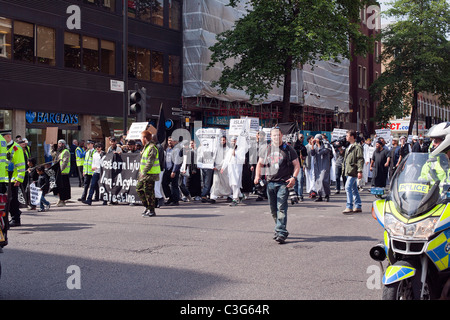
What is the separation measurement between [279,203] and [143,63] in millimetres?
24014

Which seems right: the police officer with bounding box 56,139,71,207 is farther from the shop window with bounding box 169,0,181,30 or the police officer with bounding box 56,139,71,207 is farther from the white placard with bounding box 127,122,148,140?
the shop window with bounding box 169,0,181,30

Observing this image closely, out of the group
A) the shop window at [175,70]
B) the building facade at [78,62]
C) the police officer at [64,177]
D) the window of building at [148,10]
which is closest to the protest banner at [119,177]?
the police officer at [64,177]

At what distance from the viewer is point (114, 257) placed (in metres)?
7.95

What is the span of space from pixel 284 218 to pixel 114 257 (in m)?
2.76

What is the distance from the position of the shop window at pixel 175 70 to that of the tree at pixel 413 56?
22551mm

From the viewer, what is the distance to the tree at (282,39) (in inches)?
1097

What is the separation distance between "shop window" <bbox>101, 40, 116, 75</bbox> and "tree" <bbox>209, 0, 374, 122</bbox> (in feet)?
16.7

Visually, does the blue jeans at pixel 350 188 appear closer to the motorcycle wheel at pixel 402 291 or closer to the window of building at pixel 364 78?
the motorcycle wheel at pixel 402 291

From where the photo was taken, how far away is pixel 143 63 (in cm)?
3189

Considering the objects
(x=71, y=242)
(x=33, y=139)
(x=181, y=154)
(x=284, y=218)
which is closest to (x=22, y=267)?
(x=71, y=242)

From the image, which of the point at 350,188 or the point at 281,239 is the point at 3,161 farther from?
the point at 350,188
